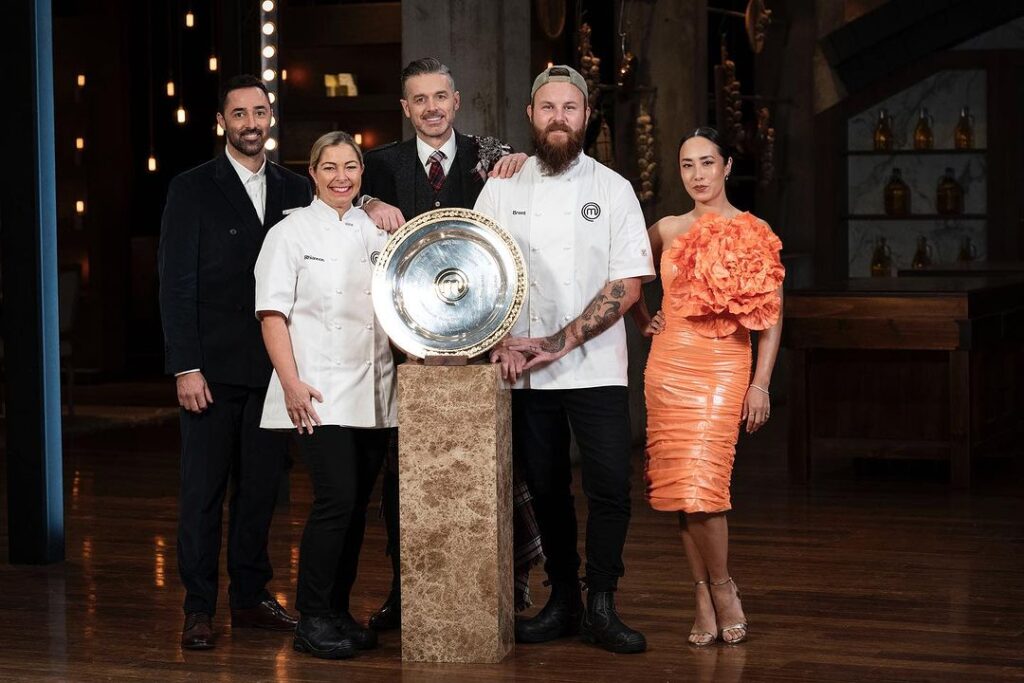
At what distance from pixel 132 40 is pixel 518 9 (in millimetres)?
6579

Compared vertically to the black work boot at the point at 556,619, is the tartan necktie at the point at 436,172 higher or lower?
higher

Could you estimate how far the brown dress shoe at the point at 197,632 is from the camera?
4.41m

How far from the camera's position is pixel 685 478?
14.2 feet

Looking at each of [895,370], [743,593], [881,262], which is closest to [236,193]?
[743,593]

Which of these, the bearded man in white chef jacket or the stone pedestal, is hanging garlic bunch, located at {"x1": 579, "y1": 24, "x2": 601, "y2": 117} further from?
the stone pedestal

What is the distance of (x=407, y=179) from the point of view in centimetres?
454

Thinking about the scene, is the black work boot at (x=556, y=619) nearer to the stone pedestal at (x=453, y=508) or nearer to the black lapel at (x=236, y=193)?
the stone pedestal at (x=453, y=508)

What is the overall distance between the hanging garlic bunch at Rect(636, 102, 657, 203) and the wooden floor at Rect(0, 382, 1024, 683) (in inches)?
76.3

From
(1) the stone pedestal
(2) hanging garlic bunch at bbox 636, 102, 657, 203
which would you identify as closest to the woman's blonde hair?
(1) the stone pedestal

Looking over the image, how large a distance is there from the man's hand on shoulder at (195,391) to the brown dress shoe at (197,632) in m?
0.57

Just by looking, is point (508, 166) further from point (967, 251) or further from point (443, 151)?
point (967, 251)

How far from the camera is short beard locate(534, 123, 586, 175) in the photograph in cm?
425

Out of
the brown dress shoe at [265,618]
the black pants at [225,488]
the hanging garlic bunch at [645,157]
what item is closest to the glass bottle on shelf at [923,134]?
the hanging garlic bunch at [645,157]

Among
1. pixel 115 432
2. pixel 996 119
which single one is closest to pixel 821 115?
pixel 996 119
